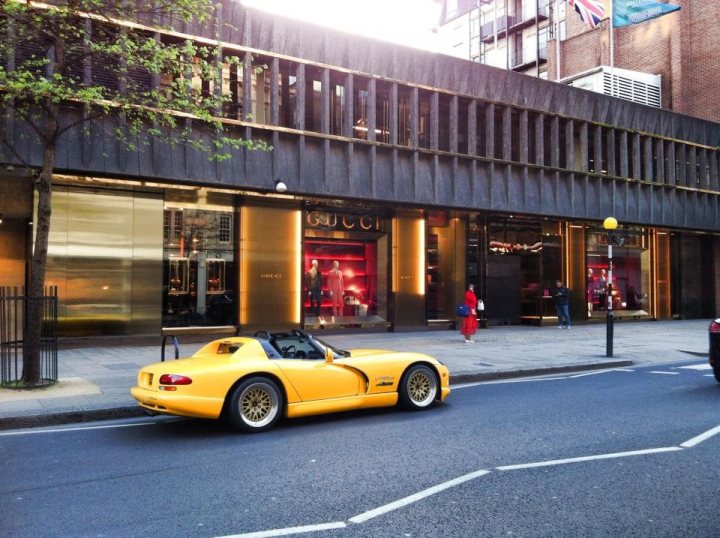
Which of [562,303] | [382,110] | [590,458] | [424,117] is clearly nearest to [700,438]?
[590,458]

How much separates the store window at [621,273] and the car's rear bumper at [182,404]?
22.9m

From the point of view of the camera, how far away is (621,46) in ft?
123

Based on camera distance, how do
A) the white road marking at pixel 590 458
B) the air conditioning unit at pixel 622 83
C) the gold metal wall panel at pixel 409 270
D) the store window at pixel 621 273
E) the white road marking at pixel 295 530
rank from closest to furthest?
the white road marking at pixel 295 530 < the white road marking at pixel 590 458 < the gold metal wall panel at pixel 409 270 < the store window at pixel 621 273 < the air conditioning unit at pixel 622 83

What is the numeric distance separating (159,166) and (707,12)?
30.6 m

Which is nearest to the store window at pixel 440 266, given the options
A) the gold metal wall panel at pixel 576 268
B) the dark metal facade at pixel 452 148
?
the dark metal facade at pixel 452 148

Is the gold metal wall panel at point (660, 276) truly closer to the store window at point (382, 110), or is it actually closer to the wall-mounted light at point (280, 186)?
the store window at point (382, 110)

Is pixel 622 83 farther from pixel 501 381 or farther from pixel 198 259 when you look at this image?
pixel 501 381

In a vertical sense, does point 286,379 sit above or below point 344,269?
below

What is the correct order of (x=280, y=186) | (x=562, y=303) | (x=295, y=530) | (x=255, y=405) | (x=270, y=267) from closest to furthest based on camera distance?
(x=295, y=530), (x=255, y=405), (x=280, y=186), (x=270, y=267), (x=562, y=303)

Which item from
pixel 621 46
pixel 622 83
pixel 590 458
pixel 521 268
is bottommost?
pixel 590 458

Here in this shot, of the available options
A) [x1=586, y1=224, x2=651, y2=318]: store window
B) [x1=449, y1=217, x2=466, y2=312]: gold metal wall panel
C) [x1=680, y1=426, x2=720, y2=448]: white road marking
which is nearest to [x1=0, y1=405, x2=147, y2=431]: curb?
[x1=680, y1=426, x2=720, y2=448]: white road marking

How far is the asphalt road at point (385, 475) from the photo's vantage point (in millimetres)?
4461

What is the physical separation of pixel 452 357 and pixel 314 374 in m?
7.41

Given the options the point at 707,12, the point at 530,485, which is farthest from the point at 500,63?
the point at 530,485
